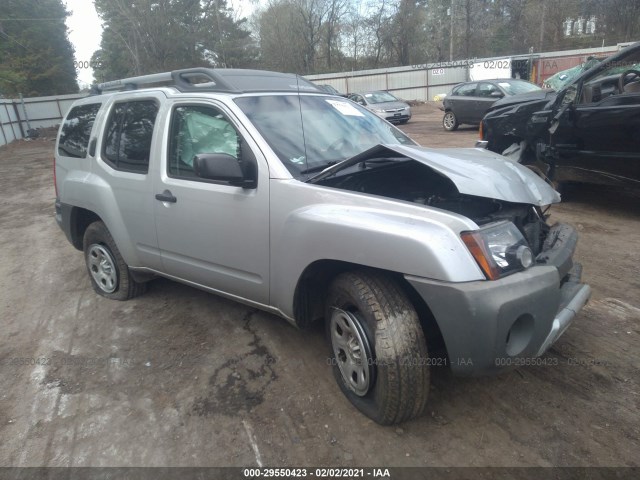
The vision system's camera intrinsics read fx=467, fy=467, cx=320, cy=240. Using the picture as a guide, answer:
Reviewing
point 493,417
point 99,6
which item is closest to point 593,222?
point 493,417

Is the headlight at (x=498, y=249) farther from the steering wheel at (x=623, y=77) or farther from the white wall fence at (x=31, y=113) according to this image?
the white wall fence at (x=31, y=113)

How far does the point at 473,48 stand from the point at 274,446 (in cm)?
4493

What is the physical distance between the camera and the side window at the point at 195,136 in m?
3.29

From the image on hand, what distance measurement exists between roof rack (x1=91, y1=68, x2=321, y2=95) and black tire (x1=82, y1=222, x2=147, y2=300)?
147 cm

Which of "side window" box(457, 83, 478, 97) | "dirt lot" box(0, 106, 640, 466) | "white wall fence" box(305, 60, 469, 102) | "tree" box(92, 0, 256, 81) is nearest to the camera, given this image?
"dirt lot" box(0, 106, 640, 466)

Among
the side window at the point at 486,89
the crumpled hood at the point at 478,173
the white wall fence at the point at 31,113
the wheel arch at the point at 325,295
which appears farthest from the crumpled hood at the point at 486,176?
the white wall fence at the point at 31,113

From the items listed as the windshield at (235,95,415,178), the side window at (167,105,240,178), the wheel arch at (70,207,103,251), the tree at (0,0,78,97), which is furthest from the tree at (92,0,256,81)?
the windshield at (235,95,415,178)

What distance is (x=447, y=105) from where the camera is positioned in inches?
629

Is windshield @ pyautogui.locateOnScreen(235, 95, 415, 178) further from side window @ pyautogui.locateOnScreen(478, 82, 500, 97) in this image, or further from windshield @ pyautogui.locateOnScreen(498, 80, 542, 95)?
side window @ pyautogui.locateOnScreen(478, 82, 500, 97)

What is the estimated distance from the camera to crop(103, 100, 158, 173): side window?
3.82 metres

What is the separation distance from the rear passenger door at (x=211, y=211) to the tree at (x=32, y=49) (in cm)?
3540

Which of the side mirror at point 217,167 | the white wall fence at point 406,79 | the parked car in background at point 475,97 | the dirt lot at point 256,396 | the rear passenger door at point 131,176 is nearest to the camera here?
the dirt lot at point 256,396

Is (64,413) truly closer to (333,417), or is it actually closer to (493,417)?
(333,417)

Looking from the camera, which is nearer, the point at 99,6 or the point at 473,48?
the point at 99,6
